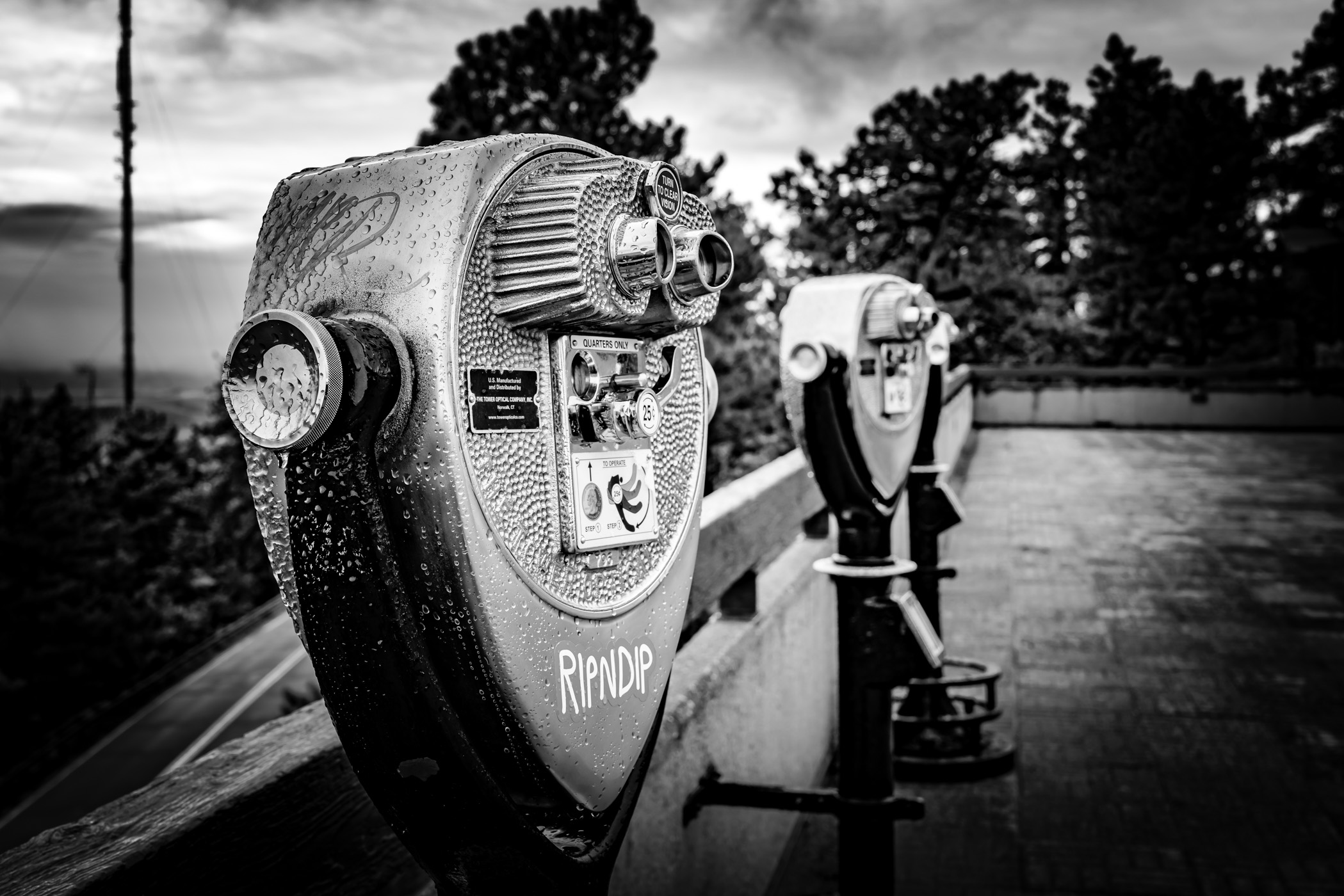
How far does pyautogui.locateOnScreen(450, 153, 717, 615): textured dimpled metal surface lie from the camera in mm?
1148

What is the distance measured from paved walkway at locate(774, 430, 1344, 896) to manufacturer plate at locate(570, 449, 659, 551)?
84.3 inches

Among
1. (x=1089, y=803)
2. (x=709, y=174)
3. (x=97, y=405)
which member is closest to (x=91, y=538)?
(x=97, y=405)

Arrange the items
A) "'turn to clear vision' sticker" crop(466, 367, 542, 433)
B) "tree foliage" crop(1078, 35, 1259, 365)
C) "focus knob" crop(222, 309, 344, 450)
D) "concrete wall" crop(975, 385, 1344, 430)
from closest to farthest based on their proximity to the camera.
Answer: "focus knob" crop(222, 309, 344, 450), "'turn to clear vision' sticker" crop(466, 367, 542, 433), "concrete wall" crop(975, 385, 1344, 430), "tree foliage" crop(1078, 35, 1259, 365)

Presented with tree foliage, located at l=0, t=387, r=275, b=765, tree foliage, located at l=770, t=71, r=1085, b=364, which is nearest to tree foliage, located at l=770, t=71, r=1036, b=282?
tree foliage, located at l=770, t=71, r=1085, b=364

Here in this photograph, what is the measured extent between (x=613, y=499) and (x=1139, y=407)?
1643cm

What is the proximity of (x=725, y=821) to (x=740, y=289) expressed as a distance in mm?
18053

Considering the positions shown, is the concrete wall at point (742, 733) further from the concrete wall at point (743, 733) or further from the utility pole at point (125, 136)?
the utility pole at point (125, 136)

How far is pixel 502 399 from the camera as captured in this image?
3.86ft

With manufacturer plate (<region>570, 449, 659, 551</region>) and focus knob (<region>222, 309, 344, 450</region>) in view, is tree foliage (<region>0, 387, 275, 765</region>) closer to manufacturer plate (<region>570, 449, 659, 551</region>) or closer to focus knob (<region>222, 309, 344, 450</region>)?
manufacturer plate (<region>570, 449, 659, 551</region>)

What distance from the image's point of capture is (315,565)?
112 centimetres

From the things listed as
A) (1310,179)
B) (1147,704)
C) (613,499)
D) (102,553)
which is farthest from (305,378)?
(102,553)

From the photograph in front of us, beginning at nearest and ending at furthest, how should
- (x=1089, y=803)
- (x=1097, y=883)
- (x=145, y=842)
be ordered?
(x=145, y=842) → (x=1097, y=883) → (x=1089, y=803)

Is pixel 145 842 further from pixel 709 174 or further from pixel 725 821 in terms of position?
pixel 709 174

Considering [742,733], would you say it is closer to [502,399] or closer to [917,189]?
[502,399]
